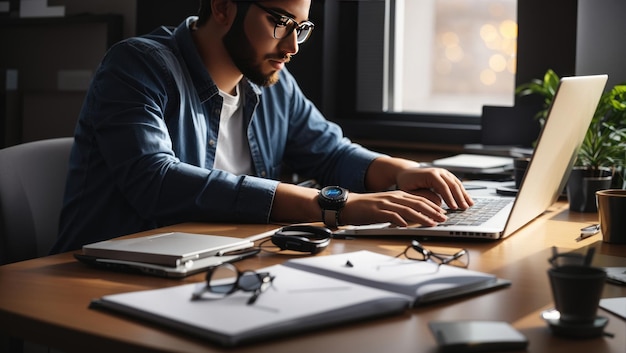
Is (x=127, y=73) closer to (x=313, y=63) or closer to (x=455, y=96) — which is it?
(x=313, y=63)

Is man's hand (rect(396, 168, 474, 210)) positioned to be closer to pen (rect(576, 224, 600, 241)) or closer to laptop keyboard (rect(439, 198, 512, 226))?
laptop keyboard (rect(439, 198, 512, 226))

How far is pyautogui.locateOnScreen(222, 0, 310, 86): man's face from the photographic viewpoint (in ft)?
6.20

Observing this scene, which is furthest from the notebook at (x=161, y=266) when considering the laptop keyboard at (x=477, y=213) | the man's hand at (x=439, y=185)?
the man's hand at (x=439, y=185)

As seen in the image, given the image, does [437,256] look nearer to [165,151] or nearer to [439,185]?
[439,185]

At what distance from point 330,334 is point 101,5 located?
3.11 m

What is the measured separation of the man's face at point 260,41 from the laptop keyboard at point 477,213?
0.54 metres

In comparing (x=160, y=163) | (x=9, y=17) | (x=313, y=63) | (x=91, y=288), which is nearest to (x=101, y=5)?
(x=9, y=17)

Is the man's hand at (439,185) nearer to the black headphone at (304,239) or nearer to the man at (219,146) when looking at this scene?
the man at (219,146)

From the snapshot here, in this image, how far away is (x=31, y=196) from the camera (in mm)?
1828

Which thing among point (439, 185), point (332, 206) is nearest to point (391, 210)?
point (332, 206)

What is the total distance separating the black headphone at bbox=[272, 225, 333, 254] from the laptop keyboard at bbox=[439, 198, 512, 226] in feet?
0.78

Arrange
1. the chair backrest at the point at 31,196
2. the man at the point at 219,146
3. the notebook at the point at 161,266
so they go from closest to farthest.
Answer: the notebook at the point at 161,266, the man at the point at 219,146, the chair backrest at the point at 31,196

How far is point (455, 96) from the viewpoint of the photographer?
3.47 meters

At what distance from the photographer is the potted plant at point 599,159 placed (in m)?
1.87
